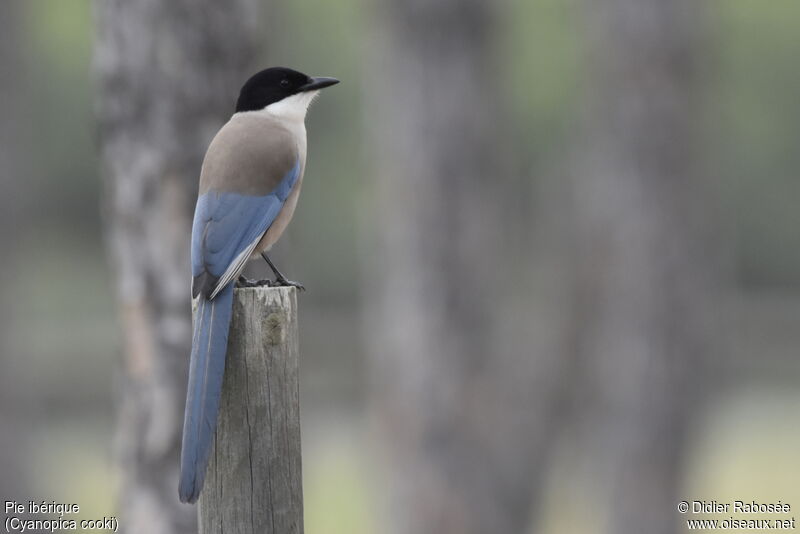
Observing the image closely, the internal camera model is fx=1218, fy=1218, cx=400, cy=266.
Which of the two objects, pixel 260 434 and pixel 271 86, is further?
pixel 271 86

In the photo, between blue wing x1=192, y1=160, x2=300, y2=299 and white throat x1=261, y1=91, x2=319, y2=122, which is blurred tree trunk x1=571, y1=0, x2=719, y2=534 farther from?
blue wing x1=192, y1=160, x2=300, y2=299

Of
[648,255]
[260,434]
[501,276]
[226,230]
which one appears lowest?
[260,434]

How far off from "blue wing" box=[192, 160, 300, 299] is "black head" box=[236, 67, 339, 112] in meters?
0.55

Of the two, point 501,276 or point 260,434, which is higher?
point 501,276

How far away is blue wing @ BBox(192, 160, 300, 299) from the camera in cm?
387

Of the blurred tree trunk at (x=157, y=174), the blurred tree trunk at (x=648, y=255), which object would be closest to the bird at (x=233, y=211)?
the blurred tree trunk at (x=157, y=174)

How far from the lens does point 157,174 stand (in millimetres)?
5566

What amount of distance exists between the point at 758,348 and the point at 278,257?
22711mm

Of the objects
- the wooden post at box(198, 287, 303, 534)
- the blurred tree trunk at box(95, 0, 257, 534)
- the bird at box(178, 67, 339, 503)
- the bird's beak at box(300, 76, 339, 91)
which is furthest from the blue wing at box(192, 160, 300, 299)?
the blurred tree trunk at box(95, 0, 257, 534)

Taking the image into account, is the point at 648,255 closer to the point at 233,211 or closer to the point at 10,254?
the point at 10,254

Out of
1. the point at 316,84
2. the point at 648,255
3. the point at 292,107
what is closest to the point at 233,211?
the point at 292,107

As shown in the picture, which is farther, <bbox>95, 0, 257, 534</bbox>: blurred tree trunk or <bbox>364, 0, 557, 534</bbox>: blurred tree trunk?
<bbox>364, 0, 557, 534</bbox>: blurred tree trunk

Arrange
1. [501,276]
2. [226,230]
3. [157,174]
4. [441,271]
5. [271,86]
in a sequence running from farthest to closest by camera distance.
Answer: [501,276]
[441,271]
[157,174]
[271,86]
[226,230]

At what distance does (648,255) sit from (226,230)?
22.1 feet
